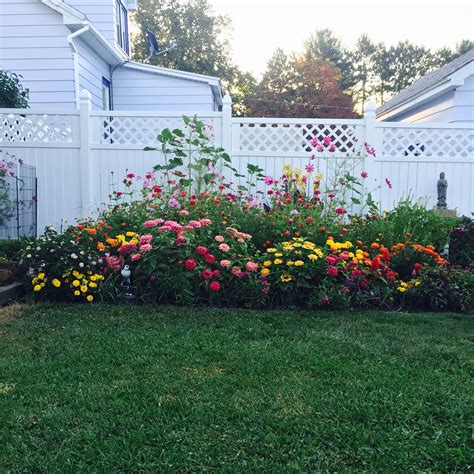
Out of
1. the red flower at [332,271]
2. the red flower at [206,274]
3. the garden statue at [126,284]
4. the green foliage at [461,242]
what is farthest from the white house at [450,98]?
the garden statue at [126,284]

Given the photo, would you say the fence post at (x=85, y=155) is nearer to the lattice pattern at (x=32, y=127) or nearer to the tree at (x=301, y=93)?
the lattice pattern at (x=32, y=127)

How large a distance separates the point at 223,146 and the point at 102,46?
4.73 metres

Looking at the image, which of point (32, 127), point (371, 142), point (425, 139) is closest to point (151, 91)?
point (32, 127)

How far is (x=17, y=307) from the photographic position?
4066 mm

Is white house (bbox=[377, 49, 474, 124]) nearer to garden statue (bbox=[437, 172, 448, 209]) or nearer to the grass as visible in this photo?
garden statue (bbox=[437, 172, 448, 209])

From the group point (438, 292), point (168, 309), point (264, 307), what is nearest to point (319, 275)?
point (264, 307)

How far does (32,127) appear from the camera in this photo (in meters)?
6.92

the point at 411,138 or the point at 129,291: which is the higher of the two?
the point at 411,138

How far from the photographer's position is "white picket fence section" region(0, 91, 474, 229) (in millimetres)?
6902

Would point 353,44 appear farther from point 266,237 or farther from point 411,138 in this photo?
point 266,237

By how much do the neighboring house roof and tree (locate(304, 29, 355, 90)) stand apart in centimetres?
2558

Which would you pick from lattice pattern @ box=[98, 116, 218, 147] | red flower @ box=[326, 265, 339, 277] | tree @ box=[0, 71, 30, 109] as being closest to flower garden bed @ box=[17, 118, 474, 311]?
red flower @ box=[326, 265, 339, 277]

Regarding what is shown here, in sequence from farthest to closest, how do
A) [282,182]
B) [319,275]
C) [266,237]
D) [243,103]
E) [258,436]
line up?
[243,103]
[282,182]
[266,237]
[319,275]
[258,436]

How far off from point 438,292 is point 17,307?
3.60m
